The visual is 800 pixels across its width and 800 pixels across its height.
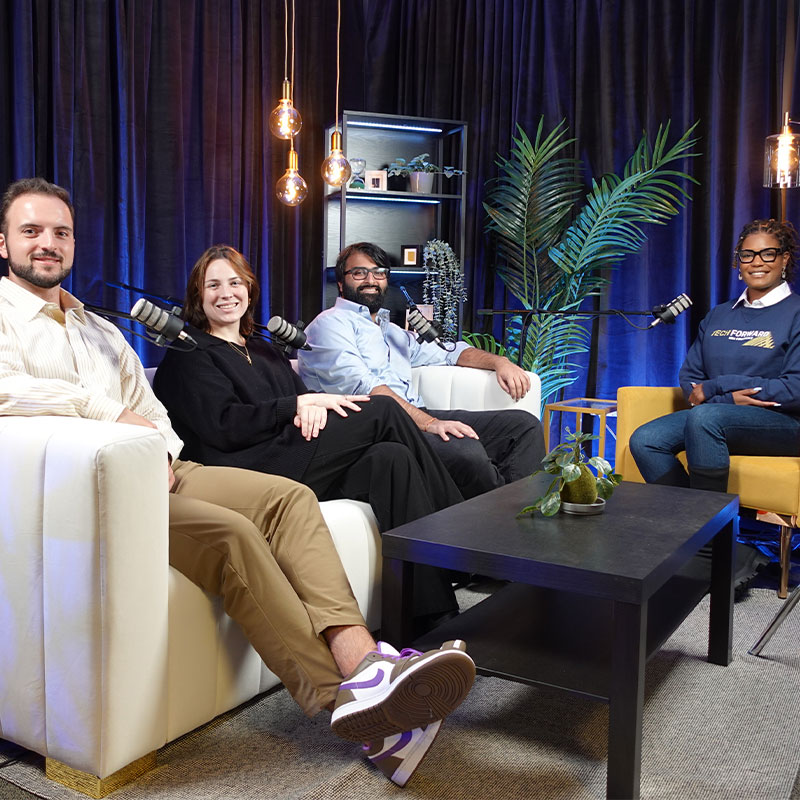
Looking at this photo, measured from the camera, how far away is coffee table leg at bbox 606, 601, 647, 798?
1598 mm

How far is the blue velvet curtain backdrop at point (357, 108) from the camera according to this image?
3809 millimetres

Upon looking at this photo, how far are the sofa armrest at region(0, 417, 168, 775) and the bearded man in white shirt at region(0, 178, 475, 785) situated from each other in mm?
123

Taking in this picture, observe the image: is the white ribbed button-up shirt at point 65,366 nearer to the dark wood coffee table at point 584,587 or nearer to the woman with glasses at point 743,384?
the dark wood coffee table at point 584,587

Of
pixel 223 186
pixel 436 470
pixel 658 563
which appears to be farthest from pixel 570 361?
pixel 658 563

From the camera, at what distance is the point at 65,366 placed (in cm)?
213

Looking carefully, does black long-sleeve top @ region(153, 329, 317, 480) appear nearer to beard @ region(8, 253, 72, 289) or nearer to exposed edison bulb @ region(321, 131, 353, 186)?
beard @ region(8, 253, 72, 289)

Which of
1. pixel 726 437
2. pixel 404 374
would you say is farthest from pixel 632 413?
pixel 404 374

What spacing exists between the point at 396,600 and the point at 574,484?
1.76ft

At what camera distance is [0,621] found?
1.71 metres

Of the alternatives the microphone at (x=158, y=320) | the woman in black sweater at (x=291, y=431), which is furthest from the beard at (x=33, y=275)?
the woman in black sweater at (x=291, y=431)

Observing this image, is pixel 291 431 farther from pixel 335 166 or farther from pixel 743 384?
pixel 743 384

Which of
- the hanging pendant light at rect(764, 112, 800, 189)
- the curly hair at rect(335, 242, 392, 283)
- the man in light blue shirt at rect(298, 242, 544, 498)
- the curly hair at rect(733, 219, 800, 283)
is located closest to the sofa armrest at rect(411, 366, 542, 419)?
the man in light blue shirt at rect(298, 242, 544, 498)

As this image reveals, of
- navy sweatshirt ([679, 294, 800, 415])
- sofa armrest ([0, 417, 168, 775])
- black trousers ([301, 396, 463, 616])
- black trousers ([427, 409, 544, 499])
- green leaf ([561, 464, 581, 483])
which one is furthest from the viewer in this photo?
navy sweatshirt ([679, 294, 800, 415])

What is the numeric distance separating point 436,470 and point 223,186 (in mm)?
2517
